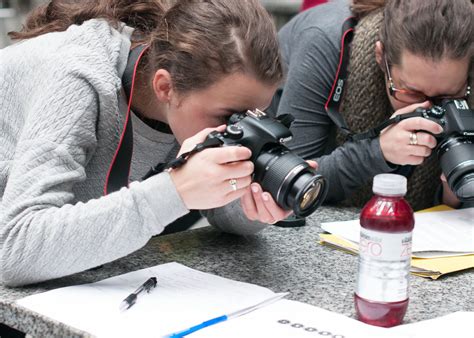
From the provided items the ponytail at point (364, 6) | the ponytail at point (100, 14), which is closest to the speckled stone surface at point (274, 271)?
the ponytail at point (100, 14)

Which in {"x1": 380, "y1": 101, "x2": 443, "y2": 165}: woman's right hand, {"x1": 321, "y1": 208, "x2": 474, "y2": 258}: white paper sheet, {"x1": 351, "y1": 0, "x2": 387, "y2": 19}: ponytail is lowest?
{"x1": 321, "y1": 208, "x2": 474, "y2": 258}: white paper sheet

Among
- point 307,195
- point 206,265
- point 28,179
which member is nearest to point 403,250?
point 307,195

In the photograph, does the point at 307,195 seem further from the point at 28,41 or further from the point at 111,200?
the point at 28,41

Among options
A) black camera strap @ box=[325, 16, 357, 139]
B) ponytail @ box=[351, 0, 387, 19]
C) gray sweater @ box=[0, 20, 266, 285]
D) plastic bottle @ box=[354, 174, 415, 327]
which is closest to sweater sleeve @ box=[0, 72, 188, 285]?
gray sweater @ box=[0, 20, 266, 285]

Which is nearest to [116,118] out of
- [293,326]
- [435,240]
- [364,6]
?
[293,326]

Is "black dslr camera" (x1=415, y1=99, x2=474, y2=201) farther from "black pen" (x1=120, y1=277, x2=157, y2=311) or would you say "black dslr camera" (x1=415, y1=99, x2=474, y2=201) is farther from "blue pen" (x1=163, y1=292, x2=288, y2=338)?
"black pen" (x1=120, y1=277, x2=157, y2=311)

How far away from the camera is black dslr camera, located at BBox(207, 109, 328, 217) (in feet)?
2.78

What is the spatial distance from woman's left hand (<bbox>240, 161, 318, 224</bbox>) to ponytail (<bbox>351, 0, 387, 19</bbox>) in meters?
0.53

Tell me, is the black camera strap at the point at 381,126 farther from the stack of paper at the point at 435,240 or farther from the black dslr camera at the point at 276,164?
the black dslr camera at the point at 276,164

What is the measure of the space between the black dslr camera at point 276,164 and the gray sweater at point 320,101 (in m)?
0.43

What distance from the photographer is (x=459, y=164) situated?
109 centimetres

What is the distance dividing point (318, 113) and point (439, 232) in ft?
1.20

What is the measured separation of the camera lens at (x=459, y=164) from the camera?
1077 millimetres

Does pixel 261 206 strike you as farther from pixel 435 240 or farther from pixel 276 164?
pixel 435 240
